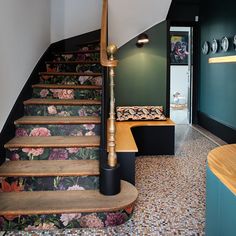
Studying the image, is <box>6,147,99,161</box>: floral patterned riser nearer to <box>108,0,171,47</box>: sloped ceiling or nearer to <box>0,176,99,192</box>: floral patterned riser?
<box>0,176,99,192</box>: floral patterned riser

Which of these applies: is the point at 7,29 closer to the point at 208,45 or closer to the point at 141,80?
the point at 141,80

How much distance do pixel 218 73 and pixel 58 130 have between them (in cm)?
398

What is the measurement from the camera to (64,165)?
297 cm

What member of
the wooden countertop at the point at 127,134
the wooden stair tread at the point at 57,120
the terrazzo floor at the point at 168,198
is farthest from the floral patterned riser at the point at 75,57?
the terrazzo floor at the point at 168,198

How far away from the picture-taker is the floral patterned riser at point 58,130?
3350 millimetres

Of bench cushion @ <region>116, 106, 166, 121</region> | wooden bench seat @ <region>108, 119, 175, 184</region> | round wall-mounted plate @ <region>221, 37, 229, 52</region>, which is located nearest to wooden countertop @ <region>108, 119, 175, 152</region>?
wooden bench seat @ <region>108, 119, 175, 184</region>

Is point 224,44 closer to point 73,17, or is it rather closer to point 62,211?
point 73,17

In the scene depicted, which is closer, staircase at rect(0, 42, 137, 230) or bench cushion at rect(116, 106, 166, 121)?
staircase at rect(0, 42, 137, 230)

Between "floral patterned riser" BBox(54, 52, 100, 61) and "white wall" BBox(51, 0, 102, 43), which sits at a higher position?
"white wall" BBox(51, 0, 102, 43)

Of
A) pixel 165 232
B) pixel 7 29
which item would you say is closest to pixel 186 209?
pixel 165 232

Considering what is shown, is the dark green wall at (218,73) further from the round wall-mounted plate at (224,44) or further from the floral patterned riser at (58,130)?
the floral patterned riser at (58,130)

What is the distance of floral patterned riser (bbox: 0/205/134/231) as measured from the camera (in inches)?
97.1

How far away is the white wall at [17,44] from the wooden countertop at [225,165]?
217cm

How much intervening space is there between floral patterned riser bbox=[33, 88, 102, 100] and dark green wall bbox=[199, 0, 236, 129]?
2.78m
